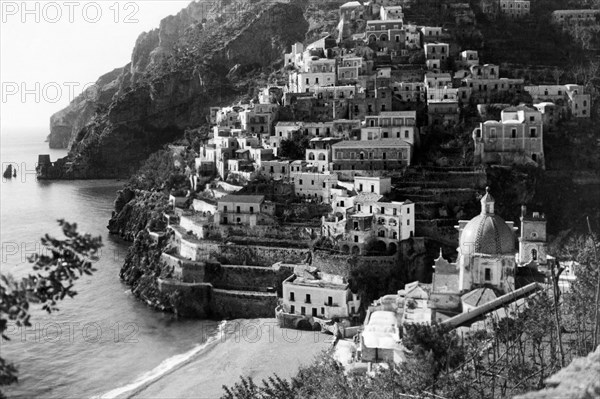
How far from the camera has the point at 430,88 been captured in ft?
179

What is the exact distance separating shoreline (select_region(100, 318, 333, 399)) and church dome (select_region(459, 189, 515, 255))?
322 inches

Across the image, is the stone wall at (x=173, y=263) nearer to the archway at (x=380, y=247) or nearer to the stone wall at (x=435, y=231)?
the archway at (x=380, y=247)

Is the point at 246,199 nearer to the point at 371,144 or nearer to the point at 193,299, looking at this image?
the point at 193,299

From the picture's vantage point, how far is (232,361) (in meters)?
32.8

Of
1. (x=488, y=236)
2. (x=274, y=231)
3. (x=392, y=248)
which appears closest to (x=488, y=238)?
(x=488, y=236)

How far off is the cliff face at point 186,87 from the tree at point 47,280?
81.2m

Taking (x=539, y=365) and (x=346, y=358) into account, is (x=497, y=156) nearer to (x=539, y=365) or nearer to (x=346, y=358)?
(x=346, y=358)

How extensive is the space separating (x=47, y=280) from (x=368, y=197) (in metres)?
34.9

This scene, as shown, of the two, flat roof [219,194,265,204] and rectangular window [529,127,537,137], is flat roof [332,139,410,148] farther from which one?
rectangular window [529,127,537,137]

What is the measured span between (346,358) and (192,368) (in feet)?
25.3

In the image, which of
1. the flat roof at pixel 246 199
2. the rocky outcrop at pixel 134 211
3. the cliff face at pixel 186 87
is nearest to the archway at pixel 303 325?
the flat roof at pixel 246 199

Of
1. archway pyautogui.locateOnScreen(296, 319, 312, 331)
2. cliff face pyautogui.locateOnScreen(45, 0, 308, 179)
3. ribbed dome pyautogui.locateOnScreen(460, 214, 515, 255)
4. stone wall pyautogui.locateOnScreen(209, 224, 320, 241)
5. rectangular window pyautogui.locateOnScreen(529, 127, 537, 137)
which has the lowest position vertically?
archway pyautogui.locateOnScreen(296, 319, 312, 331)

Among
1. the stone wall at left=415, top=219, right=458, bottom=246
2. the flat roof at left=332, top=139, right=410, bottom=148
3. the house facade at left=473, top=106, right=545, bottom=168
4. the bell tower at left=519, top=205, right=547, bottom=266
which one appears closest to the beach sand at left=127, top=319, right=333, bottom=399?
the stone wall at left=415, top=219, right=458, bottom=246

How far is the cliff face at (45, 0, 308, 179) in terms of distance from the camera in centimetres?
9275
